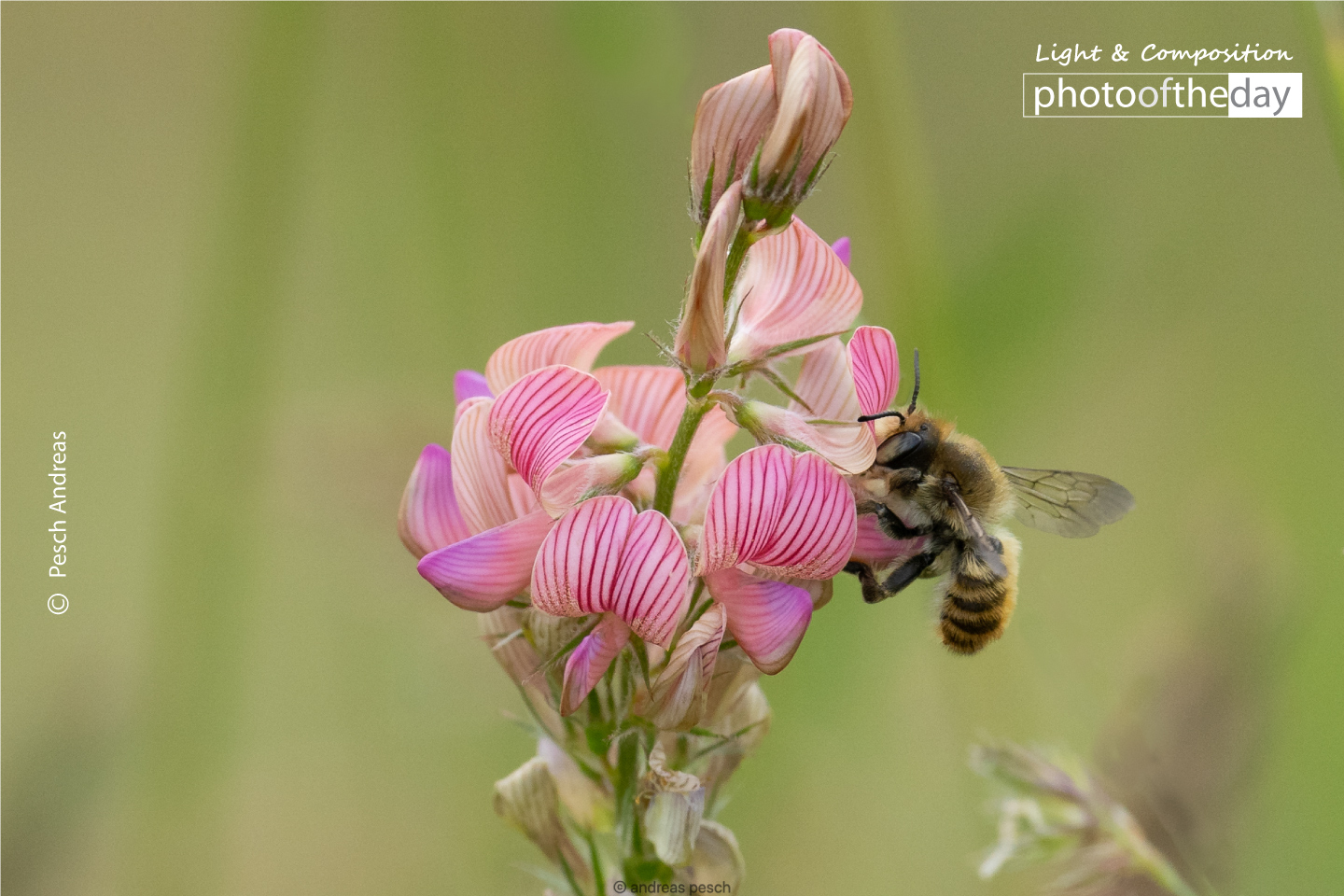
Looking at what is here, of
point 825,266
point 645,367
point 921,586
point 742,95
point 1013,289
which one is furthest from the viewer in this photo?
point 921,586

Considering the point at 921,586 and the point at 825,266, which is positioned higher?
the point at 825,266

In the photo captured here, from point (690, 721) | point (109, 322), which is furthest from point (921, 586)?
point (109, 322)

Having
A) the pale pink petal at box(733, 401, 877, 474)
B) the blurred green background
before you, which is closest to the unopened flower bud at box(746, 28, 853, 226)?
the pale pink petal at box(733, 401, 877, 474)

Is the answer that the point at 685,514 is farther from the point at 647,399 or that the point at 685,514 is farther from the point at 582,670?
the point at 582,670

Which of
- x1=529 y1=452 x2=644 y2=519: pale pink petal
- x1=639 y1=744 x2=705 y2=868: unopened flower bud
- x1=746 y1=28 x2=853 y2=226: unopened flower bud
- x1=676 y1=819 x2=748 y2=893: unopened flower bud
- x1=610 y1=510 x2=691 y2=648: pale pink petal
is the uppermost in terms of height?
x1=746 y1=28 x2=853 y2=226: unopened flower bud

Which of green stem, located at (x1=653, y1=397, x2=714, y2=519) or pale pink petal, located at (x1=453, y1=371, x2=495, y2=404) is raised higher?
pale pink petal, located at (x1=453, y1=371, x2=495, y2=404)

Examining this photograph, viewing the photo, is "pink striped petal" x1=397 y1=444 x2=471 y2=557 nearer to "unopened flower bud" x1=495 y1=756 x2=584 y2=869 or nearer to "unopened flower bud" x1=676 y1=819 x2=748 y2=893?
"unopened flower bud" x1=495 y1=756 x2=584 y2=869

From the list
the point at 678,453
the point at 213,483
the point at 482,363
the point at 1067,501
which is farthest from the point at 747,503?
the point at 482,363

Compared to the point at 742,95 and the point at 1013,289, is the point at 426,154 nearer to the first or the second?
the point at 1013,289

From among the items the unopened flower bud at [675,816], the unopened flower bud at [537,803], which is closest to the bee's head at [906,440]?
the unopened flower bud at [675,816]
